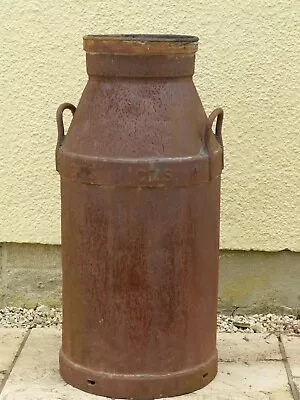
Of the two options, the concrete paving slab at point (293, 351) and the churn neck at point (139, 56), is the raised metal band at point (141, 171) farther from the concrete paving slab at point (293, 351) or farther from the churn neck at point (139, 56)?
the concrete paving slab at point (293, 351)

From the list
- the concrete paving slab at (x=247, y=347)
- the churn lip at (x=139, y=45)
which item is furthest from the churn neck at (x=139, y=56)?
the concrete paving slab at (x=247, y=347)

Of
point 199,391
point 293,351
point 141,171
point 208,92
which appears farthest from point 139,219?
point 293,351

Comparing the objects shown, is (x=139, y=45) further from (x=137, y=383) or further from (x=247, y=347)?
(x=247, y=347)

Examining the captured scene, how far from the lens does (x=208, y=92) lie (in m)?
4.02

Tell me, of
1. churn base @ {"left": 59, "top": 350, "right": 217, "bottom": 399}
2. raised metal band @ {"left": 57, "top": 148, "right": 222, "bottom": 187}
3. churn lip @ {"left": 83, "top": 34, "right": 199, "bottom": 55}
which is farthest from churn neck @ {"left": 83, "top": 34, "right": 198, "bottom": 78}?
churn base @ {"left": 59, "top": 350, "right": 217, "bottom": 399}

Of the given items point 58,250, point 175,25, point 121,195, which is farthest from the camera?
point 58,250

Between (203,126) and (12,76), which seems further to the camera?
(12,76)

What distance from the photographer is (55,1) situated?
400 cm

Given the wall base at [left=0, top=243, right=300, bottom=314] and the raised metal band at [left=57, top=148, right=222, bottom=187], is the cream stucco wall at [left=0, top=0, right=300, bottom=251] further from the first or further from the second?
the raised metal band at [left=57, top=148, right=222, bottom=187]

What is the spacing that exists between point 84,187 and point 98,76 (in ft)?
1.37

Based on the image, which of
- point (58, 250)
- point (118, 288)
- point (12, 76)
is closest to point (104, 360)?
point (118, 288)

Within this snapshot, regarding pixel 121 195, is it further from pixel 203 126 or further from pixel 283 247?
pixel 283 247

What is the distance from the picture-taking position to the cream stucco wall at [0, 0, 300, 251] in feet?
13.1

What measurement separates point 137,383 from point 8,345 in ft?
2.54
